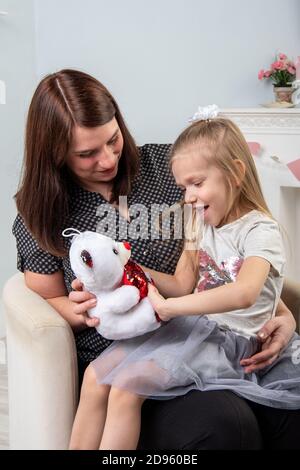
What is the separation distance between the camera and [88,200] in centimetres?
149

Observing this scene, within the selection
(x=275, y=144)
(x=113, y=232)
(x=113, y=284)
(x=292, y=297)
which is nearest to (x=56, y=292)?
(x=113, y=232)

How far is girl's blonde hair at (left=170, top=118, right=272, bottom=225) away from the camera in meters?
1.29

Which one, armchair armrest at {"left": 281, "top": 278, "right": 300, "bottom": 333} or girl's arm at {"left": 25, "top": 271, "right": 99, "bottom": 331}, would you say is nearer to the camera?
girl's arm at {"left": 25, "top": 271, "right": 99, "bottom": 331}

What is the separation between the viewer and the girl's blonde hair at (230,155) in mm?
1285

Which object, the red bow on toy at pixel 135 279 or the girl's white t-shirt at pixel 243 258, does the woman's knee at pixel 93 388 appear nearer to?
the red bow on toy at pixel 135 279

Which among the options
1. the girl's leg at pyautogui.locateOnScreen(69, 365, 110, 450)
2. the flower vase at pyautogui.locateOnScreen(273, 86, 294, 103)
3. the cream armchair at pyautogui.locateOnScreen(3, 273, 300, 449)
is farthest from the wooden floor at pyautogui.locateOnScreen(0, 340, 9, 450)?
the flower vase at pyautogui.locateOnScreen(273, 86, 294, 103)

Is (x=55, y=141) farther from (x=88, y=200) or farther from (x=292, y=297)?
(x=292, y=297)

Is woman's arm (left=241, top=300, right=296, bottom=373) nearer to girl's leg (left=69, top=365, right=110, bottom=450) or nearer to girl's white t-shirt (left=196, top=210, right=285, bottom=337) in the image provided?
girl's white t-shirt (left=196, top=210, right=285, bottom=337)

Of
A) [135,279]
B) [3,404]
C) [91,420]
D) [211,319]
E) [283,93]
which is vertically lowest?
[3,404]

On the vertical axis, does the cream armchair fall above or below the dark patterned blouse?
below

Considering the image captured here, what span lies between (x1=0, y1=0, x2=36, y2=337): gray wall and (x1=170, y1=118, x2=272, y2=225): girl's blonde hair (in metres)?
1.65

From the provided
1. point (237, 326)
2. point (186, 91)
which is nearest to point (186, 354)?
point (237, 326)

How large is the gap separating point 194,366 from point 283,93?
5.19 feet

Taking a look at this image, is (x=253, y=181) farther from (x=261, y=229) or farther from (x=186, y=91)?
(x=186, y=91)
